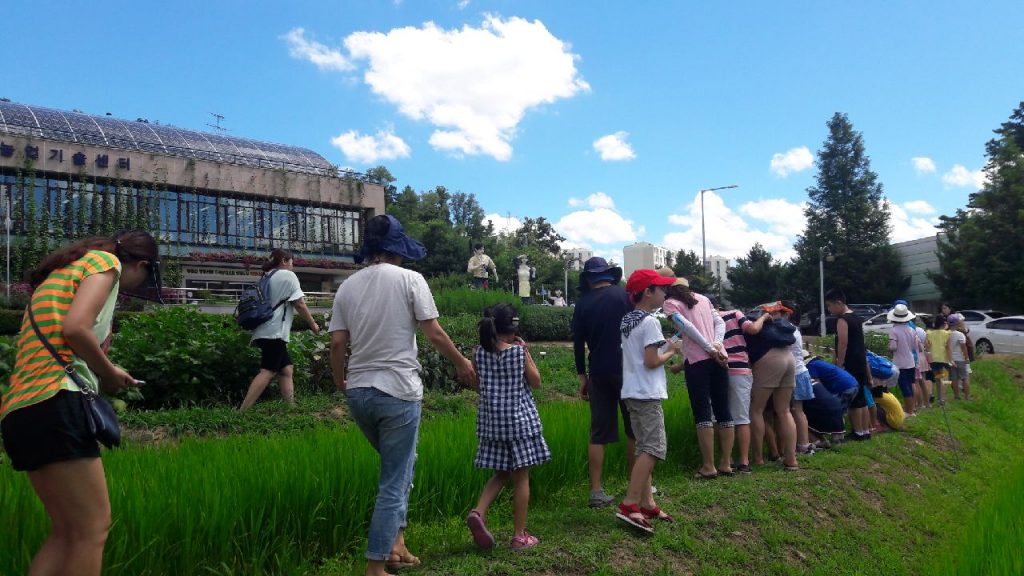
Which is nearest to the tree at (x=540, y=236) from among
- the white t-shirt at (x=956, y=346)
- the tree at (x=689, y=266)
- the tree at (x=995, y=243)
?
the tree at (x=689, y=266)

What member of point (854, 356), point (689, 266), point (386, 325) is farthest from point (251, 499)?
point (689, 266)

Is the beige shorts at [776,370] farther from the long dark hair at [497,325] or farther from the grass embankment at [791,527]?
the long dark hair at [497,325]

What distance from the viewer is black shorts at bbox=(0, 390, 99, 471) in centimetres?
259

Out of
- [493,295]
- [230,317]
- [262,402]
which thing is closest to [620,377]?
[262,402]

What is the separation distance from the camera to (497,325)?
423 cm

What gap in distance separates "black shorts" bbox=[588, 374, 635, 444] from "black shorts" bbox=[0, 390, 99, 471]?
340cm

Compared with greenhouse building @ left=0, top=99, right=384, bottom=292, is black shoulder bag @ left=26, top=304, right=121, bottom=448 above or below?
below

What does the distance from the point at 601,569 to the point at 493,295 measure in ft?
37.3

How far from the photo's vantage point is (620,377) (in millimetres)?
5156

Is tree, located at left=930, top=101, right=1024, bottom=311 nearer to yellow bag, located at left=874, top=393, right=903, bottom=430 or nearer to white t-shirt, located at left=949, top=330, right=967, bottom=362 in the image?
white t-shirt, located at left=949, top=330, right=967, bottom=362

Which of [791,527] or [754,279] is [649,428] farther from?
[754,279]

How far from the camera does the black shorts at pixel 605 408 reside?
5.20 m

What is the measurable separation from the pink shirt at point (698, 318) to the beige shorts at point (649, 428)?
50.8 inches

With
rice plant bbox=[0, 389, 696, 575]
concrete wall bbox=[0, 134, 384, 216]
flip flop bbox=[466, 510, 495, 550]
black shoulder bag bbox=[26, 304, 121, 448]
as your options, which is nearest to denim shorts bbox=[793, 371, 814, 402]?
rice plant bbox=[0, 389, 696, 575]
